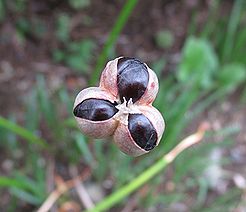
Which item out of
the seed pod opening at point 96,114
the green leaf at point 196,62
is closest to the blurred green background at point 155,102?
the green leaf at point 196,62

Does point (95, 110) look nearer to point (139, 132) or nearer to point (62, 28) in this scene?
point (139, 132)

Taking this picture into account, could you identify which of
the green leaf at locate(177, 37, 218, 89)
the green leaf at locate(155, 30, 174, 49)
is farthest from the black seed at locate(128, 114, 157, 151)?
the green leaf at locate(155, 30, 174, 49)

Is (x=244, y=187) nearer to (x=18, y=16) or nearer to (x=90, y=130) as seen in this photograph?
(x=18, y=16)

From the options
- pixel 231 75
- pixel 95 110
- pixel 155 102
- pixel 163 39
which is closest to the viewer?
pixel 95 110

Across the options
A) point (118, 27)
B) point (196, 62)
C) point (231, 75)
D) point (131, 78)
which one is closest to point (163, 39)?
point (196, 62)

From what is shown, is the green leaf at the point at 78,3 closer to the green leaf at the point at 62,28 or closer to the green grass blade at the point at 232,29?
the green leaf at the point at 62,28

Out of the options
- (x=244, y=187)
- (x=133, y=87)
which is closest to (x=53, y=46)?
(x=244, y=187)

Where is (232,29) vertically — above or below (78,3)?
below

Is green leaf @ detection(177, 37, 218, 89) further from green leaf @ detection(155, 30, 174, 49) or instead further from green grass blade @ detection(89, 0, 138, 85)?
green grass blade @ detection(89, 0, 138, 85)
